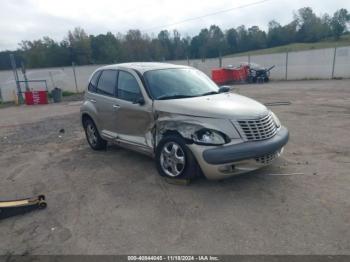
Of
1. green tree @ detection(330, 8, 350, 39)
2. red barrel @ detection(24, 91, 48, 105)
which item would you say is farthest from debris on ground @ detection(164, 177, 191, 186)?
green tree @ detection(330, 8, 350, 39)

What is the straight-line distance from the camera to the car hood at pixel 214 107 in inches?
156

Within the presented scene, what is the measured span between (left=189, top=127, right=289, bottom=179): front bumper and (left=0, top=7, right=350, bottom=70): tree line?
2327 inches

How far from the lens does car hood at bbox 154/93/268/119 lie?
13.0 ft

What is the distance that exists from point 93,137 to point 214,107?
333cm

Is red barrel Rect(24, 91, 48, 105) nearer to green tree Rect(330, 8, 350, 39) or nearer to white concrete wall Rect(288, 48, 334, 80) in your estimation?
white concrete wall Rect(288, 48, 334, 80)

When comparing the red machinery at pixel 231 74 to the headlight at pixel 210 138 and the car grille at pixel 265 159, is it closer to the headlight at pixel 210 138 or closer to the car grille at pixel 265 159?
the car grille at pixel 265 159

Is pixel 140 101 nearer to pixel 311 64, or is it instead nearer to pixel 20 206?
pixel 20 206

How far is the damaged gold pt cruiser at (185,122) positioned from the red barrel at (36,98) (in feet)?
47.0

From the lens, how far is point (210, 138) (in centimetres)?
389

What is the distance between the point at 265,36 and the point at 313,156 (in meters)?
74.5

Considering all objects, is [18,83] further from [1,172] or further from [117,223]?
[117,223]

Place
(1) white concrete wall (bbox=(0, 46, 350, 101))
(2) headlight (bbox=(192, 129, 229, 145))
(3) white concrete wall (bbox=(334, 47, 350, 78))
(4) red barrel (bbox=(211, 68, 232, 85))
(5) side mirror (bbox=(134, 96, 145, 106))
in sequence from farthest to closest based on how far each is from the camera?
(4) red barrel (bbox=(211, 68, 232, 85)) → (3) white concrete wall (bbox=(334, 47, 350, 78)) → (1) white concrete wall (bbox=(0, 46, 350, 101)) → (5) side mirror (bbox=(134, 96, 145, 106)) → (2) headlight (bbox=(192, 129, 229, 145))

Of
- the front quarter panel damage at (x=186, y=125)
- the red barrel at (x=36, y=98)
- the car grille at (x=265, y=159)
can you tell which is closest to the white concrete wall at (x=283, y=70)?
the red barrel at (x=36, y=98)

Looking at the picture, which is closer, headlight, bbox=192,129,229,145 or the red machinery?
headlight, bbox=192,129,229,145
